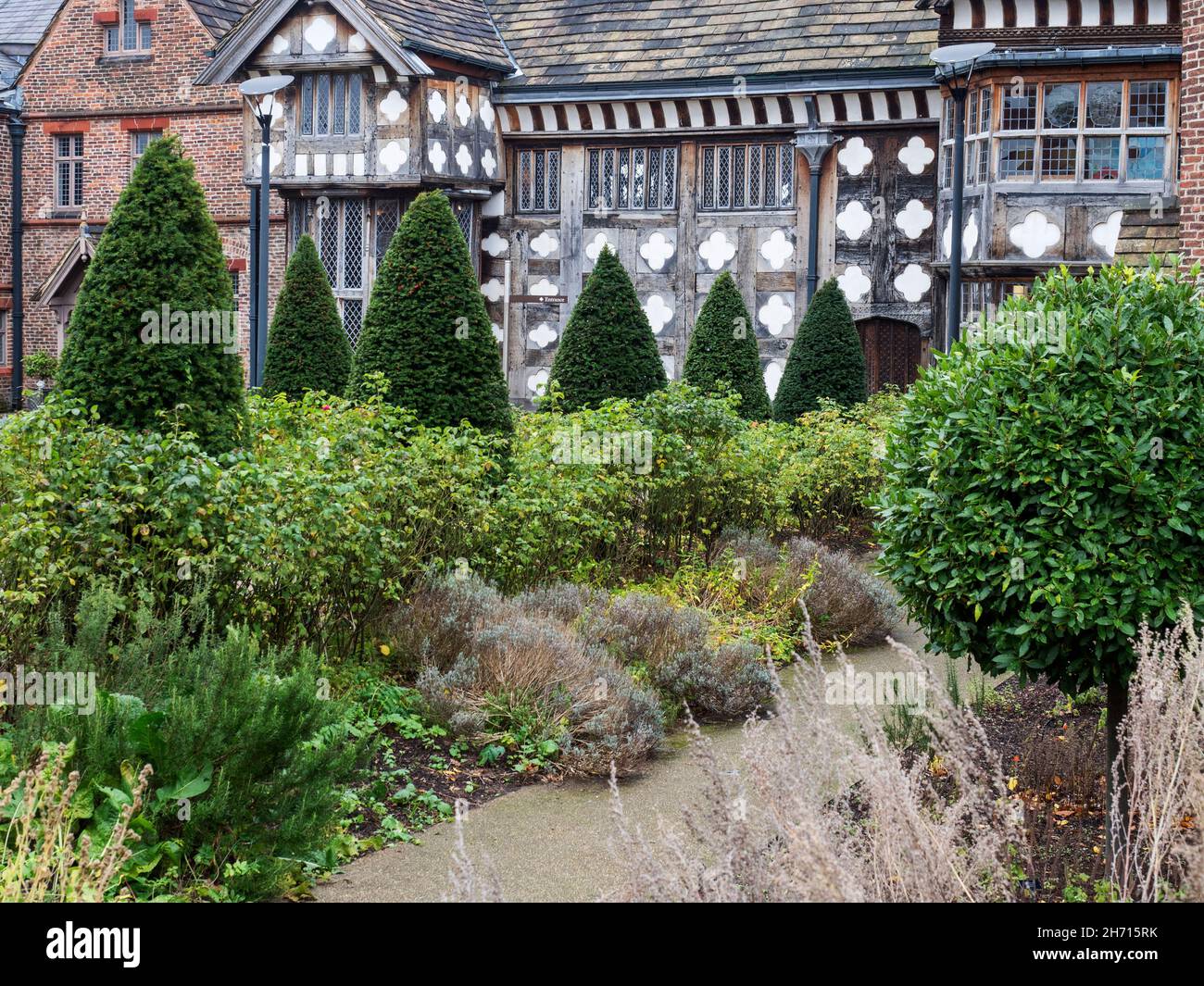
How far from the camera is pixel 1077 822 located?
6.69m

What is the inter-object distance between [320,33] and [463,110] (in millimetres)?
2592

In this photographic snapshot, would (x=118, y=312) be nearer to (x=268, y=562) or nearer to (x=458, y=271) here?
(x=268, y=562)

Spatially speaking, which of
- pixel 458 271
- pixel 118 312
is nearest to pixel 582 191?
pixel 458 271

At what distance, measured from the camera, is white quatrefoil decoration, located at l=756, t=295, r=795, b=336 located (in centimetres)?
2297

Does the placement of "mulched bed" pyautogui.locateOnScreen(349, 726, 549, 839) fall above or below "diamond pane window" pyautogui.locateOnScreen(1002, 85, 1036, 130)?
below

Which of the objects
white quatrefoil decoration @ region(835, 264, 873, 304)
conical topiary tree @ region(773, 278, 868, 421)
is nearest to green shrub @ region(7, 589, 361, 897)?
conical topiary tree @ region(773, 278, 868, 421)

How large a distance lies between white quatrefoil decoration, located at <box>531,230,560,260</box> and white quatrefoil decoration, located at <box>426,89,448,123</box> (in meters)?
2.59

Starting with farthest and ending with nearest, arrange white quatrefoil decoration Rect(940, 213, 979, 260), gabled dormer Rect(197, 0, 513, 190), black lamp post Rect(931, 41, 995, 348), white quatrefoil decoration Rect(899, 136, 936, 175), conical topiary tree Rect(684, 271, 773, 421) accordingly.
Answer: gabled dormer Rect(197, 0, 513, 190) → white quatrefoil decoration Rect(899, 136, 936, 175) → white quatrefoil decoration Rect(940, 213, 979, 260) → conical topiary tree Rect(684, 271, 773, 421) → black lamp post Rect(931, 41, 995, 348)

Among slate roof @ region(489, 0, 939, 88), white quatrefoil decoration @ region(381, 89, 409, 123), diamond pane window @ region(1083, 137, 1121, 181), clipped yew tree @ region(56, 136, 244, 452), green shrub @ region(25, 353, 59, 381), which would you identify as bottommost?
clipped yew tree @ region(56, 136, 244, 452)

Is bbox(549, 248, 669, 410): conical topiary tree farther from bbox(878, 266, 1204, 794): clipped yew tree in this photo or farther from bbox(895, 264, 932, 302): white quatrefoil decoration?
bbox(878, 266, 1204, 794): clipped yew tree

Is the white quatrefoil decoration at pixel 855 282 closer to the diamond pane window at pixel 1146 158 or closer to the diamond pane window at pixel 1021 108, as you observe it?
the diamond pane window at pixel 1021 108

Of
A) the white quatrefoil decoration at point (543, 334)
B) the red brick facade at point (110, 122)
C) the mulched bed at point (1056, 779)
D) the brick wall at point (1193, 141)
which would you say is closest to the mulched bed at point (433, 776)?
the mulched bed at point (1056, 779)

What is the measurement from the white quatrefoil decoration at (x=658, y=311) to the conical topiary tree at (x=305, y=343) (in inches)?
297

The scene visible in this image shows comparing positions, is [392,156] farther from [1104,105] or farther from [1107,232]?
[1107,232]
